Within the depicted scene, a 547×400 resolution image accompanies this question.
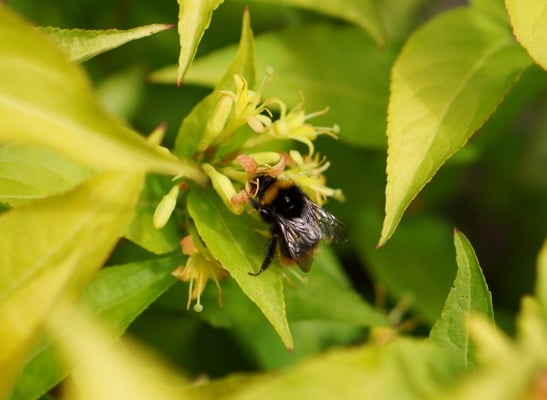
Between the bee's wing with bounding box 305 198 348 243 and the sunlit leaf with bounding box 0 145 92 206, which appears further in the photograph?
the bee's wing with bounding box 305 198 348 243

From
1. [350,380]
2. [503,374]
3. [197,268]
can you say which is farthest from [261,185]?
[503,374]

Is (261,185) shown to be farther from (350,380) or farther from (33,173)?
(350,380)

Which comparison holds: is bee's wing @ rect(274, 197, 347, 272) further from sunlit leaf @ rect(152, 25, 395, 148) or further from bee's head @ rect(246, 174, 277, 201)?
sunlit leaf @ rect(152, 25, 395, 148)

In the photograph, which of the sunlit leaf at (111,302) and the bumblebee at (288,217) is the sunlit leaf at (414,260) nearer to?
the bumblebee at (288,217)

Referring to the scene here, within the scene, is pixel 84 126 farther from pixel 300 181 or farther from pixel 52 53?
pixel 300 181

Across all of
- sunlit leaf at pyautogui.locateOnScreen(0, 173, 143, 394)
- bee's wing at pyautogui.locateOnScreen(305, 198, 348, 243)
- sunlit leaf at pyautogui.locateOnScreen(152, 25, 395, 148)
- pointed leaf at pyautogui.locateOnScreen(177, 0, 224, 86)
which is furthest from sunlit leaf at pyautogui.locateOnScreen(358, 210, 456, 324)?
sunlit leaf at pyautogui.locateOnScreen(0, 173, 143, 394)

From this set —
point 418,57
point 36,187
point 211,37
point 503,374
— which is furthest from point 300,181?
point 211,37
